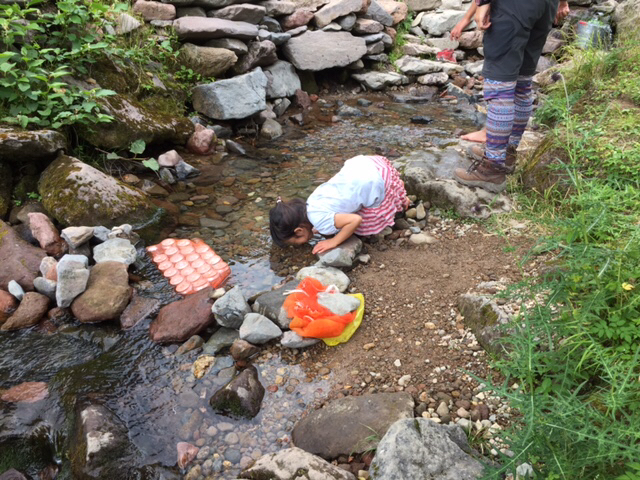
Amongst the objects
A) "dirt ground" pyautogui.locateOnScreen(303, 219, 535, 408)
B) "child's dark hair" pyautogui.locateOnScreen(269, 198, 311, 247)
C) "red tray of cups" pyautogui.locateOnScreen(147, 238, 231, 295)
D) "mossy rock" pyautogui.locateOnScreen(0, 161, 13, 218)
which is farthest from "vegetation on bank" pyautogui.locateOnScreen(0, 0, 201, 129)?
"dirt ground" pyautogui.locateOnScreen(303, 219, 535, 408)

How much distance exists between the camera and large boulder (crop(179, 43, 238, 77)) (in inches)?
263

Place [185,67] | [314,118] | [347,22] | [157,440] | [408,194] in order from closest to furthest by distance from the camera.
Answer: [157,440], [408,194], [185,67], [314,118], [347,22]

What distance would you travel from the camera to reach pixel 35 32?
17.3 ft

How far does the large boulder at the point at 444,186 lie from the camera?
13.3ft

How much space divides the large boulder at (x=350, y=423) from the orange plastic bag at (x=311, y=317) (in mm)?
514

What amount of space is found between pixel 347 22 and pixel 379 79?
50.3 inches

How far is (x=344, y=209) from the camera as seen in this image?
3.88 metres

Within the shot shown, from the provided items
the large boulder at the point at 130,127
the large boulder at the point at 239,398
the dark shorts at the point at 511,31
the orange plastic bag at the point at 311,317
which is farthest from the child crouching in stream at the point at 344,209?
the large boulder at the point at 130,127

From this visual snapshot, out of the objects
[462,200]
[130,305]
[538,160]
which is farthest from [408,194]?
[130,305]

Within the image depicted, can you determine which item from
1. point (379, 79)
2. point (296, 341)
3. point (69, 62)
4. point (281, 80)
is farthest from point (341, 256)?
point (379, 79)

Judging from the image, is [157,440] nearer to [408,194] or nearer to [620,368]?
[620,368]

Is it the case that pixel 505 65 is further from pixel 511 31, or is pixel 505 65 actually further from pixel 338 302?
pixel 338 302

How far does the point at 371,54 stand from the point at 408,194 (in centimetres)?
579

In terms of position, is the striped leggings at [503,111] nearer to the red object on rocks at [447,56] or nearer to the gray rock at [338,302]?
the gray rock at [338,302]
